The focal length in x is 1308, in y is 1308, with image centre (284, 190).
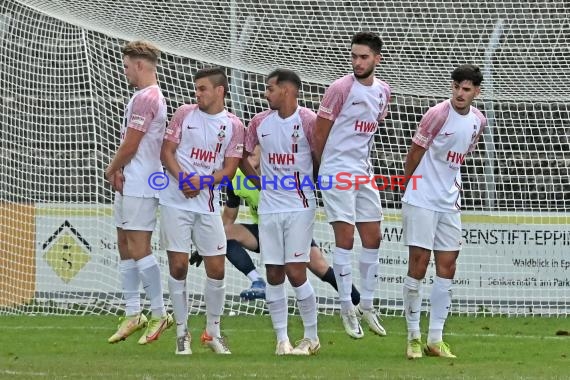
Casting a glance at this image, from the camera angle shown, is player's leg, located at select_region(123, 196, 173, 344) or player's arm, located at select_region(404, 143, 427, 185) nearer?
player's arm, located at select_region(404, 143, 427, 185)

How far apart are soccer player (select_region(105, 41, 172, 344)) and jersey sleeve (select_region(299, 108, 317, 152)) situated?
108 cm

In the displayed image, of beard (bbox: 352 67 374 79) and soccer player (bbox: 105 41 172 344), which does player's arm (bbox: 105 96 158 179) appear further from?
beard (bbox: 352 67 374 79)

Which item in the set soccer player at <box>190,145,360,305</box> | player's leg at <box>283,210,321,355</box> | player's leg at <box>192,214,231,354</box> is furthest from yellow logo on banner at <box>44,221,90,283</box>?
player's leg at <box>283,210,321,355</box>

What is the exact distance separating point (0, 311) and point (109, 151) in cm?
214

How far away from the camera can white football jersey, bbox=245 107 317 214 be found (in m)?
9.51

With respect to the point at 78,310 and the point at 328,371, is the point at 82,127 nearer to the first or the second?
Result: the point at 78,310

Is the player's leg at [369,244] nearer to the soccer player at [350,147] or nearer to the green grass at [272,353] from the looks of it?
the soccer player at [350,147]

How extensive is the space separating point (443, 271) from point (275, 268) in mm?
1224

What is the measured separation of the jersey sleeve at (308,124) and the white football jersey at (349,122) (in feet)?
0.68

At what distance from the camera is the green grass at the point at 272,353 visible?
26.8ft

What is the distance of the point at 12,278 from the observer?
47.2 ft

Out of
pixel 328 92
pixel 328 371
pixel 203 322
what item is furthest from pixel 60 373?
pixel 203 322

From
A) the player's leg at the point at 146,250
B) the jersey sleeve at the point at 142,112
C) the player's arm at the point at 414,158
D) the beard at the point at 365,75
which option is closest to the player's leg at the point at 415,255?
the player's arm at the point at 414,158

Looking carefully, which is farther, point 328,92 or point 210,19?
point 210,19
